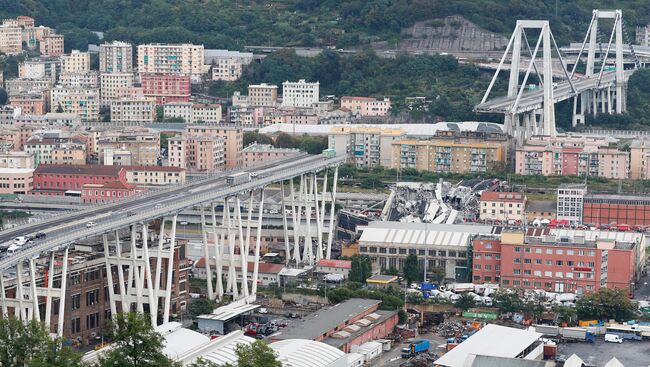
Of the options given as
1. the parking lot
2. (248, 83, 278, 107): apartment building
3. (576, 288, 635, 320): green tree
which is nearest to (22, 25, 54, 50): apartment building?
(248, 83, 278, 107): apartment building

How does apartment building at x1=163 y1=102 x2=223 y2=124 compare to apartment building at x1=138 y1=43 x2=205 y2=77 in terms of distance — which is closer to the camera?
apartment building at x1=163 y1=102 x2=223 y2=124

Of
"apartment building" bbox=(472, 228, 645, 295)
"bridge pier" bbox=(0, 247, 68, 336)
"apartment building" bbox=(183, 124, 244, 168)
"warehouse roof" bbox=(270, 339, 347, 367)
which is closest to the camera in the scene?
"warehouse roof" bbox=(270, 339, 347, 367)

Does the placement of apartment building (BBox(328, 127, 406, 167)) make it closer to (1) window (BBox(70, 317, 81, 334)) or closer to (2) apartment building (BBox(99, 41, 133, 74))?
(2) apartment building (BBox(99, 41, 133, 74))

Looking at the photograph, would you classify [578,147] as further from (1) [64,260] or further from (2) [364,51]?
(1) [64,260]

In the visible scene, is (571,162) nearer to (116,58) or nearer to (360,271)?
(360,271)

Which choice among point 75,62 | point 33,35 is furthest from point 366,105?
point 33,35

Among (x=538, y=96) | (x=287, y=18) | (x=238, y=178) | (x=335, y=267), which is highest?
(x=287, y=18)

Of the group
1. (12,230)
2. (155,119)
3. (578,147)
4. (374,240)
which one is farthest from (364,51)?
(12,230)

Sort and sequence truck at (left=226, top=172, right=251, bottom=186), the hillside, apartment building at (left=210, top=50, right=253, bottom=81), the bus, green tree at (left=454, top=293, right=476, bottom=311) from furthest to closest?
the hillside
apartment building at (left=210, top=50, right=253, bottom=81)
truck at (left=226, top=172, right=251, bottom=186)
green tree at (left=454, top=293, right=476, bottom=311)
the bus
